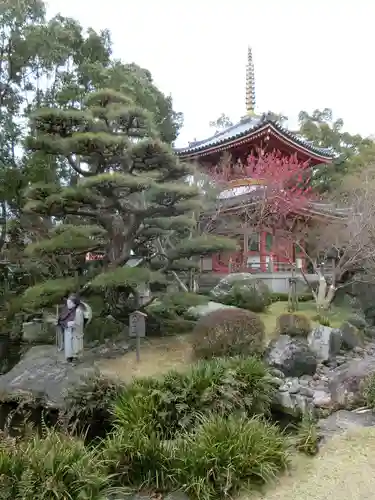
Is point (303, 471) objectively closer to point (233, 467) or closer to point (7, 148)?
point (233, 467)

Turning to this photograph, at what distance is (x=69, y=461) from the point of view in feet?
13.6

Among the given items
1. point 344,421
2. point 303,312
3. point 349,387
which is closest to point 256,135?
point 303,312

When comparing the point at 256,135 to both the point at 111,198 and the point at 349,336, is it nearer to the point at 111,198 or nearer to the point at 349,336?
the point at 349,336

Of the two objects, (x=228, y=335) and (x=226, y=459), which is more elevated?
(x=228, y=335)

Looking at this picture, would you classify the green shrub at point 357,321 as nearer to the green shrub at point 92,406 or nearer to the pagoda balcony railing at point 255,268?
the pagoda balcony railing at point 255,268

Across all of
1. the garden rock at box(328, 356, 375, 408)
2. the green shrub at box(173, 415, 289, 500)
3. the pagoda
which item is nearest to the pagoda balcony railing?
the pagoda

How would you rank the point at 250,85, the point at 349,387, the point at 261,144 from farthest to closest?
the point at 250,85 → the point at 261,144 → the point at 349,387

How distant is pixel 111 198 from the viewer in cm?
1013

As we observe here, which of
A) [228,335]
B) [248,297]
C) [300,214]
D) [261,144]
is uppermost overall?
[261,144]

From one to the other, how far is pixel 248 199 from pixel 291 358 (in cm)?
758

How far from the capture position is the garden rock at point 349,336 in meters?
12.0

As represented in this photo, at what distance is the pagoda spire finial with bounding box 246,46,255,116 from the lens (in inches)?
958

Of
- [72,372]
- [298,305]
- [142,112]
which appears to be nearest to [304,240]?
[298,305]

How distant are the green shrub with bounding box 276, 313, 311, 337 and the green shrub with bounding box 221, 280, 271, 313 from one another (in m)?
2.26
